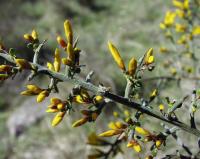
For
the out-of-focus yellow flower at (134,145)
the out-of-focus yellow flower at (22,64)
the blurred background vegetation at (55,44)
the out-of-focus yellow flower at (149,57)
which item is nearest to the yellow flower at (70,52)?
the out-of-focus yellow flower at (22,64)

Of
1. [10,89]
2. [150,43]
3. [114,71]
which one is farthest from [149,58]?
[10,89]

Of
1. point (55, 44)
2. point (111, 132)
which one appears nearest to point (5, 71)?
point (111, 132)

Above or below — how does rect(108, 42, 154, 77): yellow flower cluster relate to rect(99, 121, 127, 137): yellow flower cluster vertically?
above

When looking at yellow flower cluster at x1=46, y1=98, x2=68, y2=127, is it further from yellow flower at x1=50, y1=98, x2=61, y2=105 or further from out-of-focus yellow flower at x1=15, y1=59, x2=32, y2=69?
out-of-focus yellow flower at x1=15, y1=59, x2=32, y2=69

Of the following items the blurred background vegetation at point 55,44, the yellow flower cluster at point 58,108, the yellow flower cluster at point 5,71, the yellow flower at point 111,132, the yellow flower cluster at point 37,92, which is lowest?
the blurred background vegetation at point 55,44

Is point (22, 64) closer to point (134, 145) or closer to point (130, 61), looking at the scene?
point (130, 61)

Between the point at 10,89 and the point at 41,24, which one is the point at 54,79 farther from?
the point at 41,24

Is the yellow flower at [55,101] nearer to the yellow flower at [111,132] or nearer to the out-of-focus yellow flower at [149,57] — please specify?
→ the yellow flower at [111,132]

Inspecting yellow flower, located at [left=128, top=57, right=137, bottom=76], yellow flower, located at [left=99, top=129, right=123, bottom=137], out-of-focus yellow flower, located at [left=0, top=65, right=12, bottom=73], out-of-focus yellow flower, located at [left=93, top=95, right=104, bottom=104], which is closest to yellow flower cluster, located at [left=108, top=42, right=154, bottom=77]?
yellow flower, located at [left=128, top=57, right=137, bottom=76]
